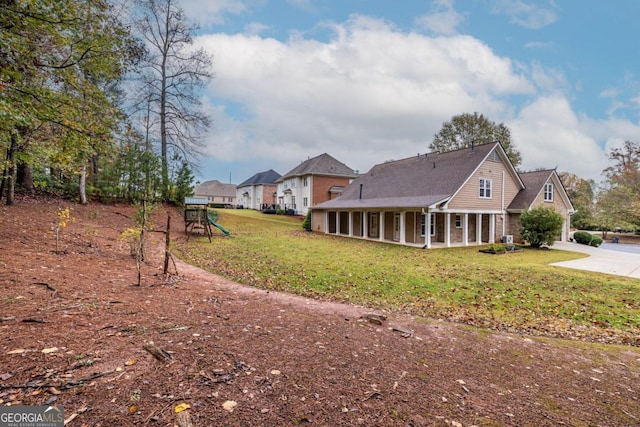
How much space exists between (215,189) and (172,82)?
50.4m

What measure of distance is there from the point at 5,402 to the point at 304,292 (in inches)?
224

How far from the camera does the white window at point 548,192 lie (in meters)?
22.1

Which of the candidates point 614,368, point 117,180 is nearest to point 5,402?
point 614,368

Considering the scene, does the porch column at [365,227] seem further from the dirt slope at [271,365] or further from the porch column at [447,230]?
the dirt slope at [271,365]

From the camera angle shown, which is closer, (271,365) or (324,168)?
(271,365)

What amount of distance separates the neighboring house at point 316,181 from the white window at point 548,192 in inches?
833

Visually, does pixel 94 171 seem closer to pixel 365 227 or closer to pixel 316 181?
pixel 365 227

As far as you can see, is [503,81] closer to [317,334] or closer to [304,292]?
[304,292]

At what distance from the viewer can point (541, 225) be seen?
1867 cm

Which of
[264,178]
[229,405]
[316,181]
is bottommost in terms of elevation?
[229,405]

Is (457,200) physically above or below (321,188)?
below

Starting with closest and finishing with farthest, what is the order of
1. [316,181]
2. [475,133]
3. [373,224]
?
[373,224] → [475,133] → [316,181]

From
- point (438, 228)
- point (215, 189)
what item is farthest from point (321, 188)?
point (215, 189)

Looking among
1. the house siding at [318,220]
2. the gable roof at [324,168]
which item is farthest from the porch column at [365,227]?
the gable roof at [324,168]
